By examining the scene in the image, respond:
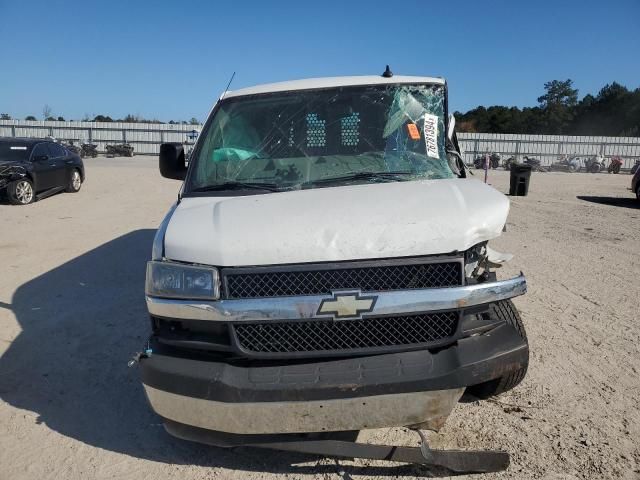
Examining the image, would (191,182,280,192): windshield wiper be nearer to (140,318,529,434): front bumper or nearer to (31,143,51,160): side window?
(140,318,529,434): front bumper

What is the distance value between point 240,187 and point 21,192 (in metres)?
11.5

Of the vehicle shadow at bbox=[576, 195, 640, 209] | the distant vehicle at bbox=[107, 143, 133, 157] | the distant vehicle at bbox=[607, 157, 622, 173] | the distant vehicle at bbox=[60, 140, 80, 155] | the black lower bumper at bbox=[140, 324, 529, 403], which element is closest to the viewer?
the black lower bumper at bbox=[140, 324, 529, 403]

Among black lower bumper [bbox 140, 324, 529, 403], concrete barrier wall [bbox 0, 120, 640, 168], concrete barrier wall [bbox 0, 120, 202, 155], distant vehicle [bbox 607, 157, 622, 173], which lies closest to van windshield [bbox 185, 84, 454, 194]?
black lower bumper [bbox 140, 324, 529, 403]

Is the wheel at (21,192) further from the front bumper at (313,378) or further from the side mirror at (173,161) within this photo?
the front bumper at (313,378)

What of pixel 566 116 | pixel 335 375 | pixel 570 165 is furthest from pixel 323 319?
pixel 566 116

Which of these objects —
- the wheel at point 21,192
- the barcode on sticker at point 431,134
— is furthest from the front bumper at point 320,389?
the wheel at point 21,192

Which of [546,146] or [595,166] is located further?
[546,146]

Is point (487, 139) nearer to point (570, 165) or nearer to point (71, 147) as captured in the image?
point (570, 165)

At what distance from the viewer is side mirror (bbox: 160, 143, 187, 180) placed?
4.06 metres

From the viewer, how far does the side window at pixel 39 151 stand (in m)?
13.5

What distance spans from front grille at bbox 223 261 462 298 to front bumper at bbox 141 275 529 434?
0.19 feet

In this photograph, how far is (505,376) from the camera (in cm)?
301

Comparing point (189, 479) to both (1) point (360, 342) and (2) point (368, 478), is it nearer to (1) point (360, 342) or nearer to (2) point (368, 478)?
(2) point (368, 478)

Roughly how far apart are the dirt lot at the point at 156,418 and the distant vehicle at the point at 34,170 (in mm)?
4947
